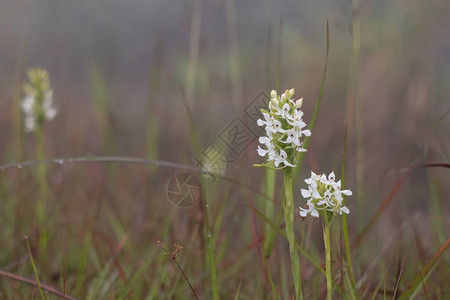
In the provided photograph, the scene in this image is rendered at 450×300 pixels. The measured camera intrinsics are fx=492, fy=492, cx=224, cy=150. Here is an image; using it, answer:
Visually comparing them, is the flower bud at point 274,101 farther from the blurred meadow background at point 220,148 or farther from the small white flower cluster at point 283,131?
the blurred meadow background at point 220,148

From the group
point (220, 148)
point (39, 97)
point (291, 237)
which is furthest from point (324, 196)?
point (39, 97)

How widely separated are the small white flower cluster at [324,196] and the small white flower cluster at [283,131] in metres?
0.08

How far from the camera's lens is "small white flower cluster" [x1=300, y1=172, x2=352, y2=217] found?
128cm

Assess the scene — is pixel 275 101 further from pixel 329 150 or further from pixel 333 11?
pixel 333 11

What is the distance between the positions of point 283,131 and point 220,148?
1314 millimetres

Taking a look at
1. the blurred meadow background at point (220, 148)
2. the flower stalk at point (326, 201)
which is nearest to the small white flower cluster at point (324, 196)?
the flower stalk at point (326, 201)

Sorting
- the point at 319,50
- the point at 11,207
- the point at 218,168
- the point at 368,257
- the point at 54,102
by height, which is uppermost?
the point at 319,50

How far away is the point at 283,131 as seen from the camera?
4.14 feet

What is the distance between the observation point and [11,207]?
104 inches

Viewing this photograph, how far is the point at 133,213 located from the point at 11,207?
721mm

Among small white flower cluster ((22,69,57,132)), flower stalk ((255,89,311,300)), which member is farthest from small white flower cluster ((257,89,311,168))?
small white flower cluster ((22,69,57,132))

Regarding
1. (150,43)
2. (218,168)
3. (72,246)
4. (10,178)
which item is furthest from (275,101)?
(150,43)

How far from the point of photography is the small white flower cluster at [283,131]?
4.17 ft

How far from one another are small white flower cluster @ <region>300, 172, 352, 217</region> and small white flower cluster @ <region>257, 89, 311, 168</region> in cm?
8
